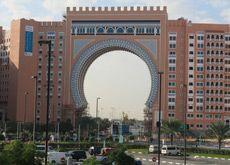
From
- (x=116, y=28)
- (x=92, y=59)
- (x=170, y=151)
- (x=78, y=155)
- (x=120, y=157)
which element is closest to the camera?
(x=120, y=157)

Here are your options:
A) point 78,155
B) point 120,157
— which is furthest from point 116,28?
point 120,157

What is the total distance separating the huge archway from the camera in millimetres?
119375

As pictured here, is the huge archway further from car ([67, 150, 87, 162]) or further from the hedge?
car ([67, 150, 87, 162])

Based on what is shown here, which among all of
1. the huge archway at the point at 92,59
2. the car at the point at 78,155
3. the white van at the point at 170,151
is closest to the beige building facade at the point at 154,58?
the huge archway at the point at 92,59

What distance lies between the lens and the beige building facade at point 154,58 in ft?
394

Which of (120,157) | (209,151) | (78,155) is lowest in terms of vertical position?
(209,151)

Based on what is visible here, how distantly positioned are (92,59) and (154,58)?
590 inches

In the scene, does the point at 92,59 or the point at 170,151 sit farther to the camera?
the point at 92,59

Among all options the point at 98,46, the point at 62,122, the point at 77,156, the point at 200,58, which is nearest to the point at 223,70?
the point at 200,58

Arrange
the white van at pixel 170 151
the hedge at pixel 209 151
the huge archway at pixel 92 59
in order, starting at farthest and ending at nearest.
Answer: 1. the huge archway at pixel 92 59
2. the hedge at pixel 209 151
3. the white van at pixel 170 151

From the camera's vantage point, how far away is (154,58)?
119438mm

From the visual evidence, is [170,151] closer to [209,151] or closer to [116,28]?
[209,151]

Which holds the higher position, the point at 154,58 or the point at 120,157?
the point at 154,58

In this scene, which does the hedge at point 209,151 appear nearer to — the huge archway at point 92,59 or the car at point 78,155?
the car at point 78,155
